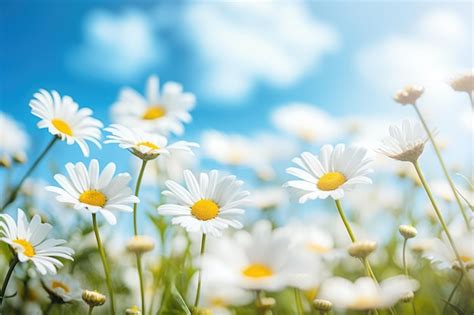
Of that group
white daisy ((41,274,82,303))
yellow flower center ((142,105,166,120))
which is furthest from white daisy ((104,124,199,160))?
yellow flower center ((142,105,166,120))

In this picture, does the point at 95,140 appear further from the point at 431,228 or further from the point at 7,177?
the point at 431,228

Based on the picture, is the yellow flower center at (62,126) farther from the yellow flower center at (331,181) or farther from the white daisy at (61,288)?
the yellow flower center at (331,181)

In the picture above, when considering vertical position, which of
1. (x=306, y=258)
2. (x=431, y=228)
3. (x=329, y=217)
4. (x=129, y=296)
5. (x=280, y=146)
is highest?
(x=280, y=146)

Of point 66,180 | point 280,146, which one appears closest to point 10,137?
point 280,146

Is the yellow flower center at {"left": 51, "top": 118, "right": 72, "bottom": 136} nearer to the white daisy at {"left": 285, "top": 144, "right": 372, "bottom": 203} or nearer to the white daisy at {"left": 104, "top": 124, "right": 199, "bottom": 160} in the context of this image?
the white daisy at {"left": 104, "top": 124, "right": 199, "bottom": 160}

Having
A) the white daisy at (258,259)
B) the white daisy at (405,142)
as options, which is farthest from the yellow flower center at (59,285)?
the white daisy at (405,142)
